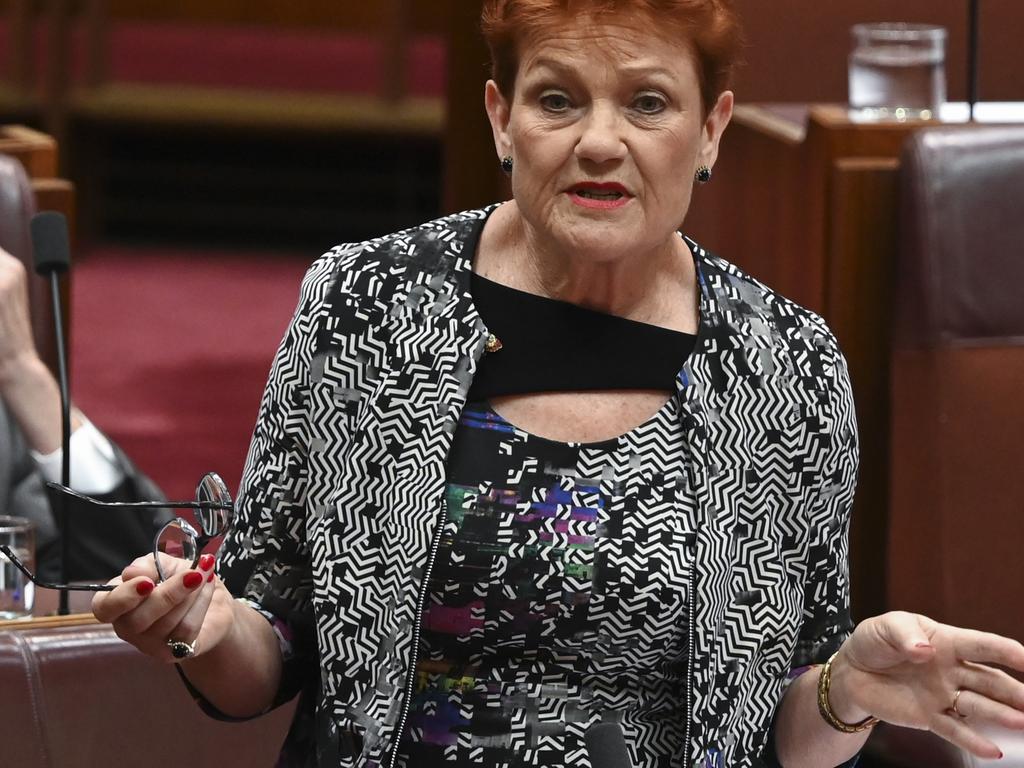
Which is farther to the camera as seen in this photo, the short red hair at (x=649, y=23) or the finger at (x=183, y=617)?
the short red hair at (x=649, y=23)

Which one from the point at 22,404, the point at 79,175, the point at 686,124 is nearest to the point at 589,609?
the point at 686,124

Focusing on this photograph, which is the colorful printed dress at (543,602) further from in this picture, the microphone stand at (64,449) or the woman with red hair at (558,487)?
the microphone stand at (64,449)

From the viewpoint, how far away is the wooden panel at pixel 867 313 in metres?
2.25

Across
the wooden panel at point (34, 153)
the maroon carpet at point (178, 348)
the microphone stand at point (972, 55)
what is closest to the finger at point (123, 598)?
the wooden panel at point (34, 153)

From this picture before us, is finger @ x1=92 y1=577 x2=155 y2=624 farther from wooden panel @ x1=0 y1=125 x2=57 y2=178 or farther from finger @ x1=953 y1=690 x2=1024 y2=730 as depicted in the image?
wooden panel @ x1=0 y1=125 x2=57 y2=178

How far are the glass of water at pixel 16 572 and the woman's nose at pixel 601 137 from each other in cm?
68

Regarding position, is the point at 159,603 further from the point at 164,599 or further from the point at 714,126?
the point at 714,126

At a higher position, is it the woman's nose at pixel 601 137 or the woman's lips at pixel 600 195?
the woman's nose at pixel 601 137

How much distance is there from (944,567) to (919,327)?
302 millimetres

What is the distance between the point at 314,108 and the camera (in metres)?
6.67

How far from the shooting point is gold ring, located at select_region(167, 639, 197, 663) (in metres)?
1.14

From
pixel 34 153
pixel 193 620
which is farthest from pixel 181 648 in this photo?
pixel 34 153

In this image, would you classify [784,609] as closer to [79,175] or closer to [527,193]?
[527,193]

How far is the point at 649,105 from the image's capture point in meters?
1.30
